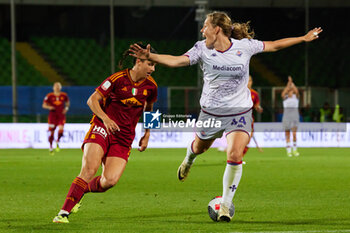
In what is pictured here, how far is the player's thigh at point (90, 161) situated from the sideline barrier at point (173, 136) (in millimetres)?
16739

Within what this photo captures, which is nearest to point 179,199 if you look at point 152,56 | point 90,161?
point 90,161

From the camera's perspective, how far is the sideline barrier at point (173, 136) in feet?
80.5

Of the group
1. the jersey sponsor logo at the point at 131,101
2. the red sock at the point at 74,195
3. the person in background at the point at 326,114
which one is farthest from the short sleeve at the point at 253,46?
the person in background at the point at 326,114

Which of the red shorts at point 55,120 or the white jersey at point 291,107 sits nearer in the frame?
the white jersey at point 291,107

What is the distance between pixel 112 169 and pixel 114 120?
0.54m

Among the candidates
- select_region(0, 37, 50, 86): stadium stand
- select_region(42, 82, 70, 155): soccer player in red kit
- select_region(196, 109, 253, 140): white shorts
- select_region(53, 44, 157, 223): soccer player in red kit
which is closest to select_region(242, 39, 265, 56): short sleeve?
select_region(196, 109, 253, 140): white shorts

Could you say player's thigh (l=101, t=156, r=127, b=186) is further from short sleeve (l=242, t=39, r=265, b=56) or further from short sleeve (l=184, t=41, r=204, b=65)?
short sleeve (l=242, t=39, r=265, b=56)

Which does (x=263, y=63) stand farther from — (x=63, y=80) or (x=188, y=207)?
(x=188, y=207)

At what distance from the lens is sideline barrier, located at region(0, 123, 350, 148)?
80.5ft

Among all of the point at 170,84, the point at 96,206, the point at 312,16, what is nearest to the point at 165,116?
the point at 170,84

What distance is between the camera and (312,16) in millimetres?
35812

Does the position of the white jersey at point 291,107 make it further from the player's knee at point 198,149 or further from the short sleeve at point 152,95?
the short sleeve at point 152,95

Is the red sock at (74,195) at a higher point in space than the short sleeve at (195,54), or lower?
lower

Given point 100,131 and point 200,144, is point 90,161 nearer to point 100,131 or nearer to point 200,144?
point 100,131
